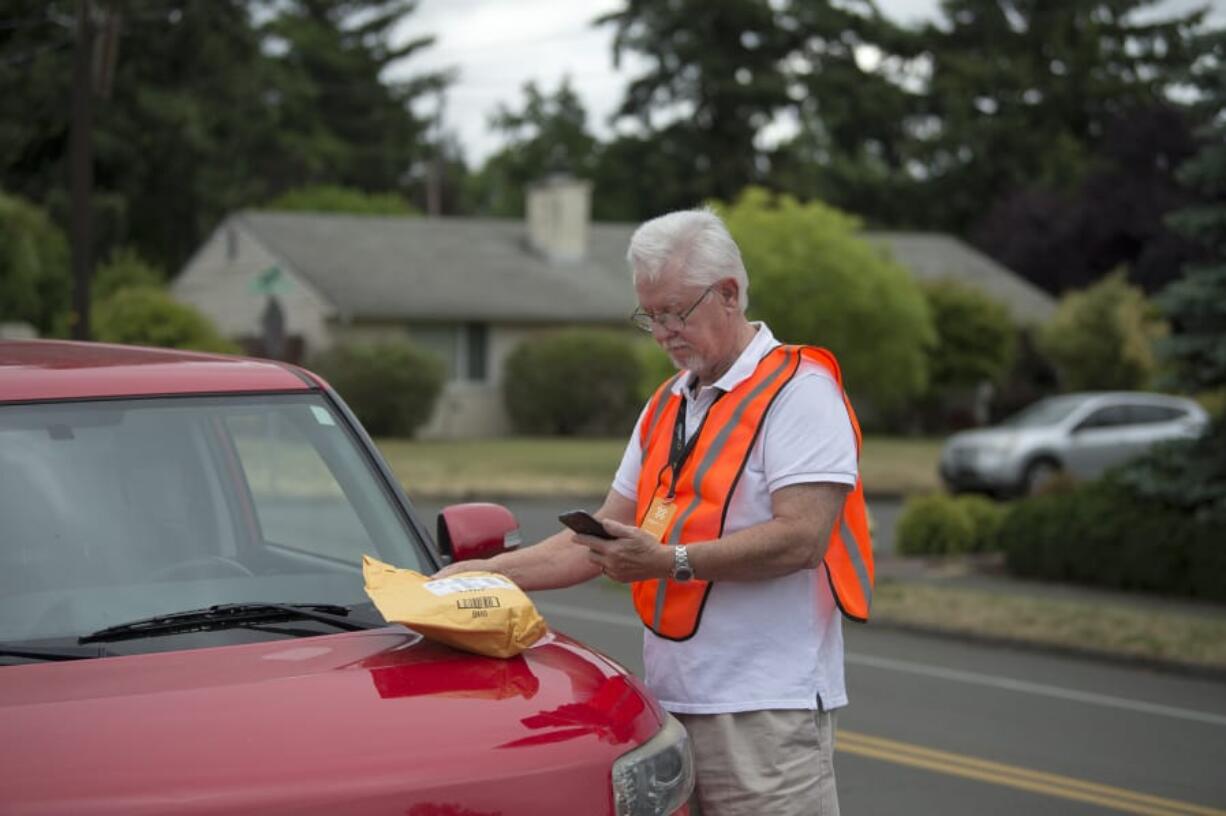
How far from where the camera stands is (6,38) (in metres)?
52.3

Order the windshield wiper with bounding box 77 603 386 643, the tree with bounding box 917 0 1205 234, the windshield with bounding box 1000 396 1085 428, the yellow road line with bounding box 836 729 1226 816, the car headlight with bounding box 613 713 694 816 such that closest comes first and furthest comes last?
the car headlight with bounding box 613 713 694 816 < the windshield wiper with bounding box 77 603 386 643 < the yellow road line with bounding box 836 729 1226 816 < the windshield with bounding box 1000 396 1085 428 < the tree with bounding box 917 0 1205 234

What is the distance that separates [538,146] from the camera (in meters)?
78.9

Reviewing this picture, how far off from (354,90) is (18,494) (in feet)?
244

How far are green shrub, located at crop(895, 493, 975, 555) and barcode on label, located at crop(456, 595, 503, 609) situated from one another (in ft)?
53.8

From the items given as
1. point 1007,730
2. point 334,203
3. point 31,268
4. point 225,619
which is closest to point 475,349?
point 31,268

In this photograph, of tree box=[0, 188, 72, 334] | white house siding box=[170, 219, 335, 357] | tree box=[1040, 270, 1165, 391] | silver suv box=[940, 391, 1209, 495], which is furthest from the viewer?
tree box=[1040, 270, 1165, 391]

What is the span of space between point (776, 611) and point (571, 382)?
3962cm

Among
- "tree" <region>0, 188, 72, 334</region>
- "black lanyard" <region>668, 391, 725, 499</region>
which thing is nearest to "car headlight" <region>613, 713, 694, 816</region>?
"black lanyard" <region>668, 391, 725, 499</region>

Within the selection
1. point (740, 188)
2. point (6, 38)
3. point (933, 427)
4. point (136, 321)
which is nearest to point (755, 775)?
point (136, 321)

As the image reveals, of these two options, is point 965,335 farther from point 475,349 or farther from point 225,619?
point 225,619

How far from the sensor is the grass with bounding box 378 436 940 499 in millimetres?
28642

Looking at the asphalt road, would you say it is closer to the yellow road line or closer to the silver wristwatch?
the yellow road line

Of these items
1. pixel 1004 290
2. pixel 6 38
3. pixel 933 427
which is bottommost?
pixel 933 427

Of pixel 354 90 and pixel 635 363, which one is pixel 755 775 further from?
pixel 354 90
